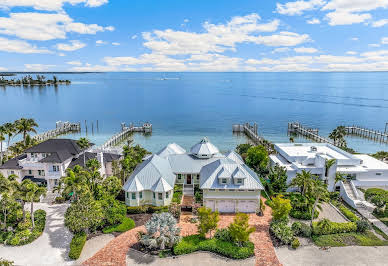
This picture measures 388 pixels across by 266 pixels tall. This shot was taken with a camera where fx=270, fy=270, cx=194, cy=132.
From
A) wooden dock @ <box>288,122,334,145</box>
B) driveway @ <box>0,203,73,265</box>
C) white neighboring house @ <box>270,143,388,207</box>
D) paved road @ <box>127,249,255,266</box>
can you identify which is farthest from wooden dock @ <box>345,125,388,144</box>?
driveway @ <box>0,203,73,265</box>

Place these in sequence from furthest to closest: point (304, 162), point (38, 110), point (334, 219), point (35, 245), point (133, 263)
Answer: point (38, 110) < point (304, 162) < point (334, 219) < point (35, 245) < point (133, 263)

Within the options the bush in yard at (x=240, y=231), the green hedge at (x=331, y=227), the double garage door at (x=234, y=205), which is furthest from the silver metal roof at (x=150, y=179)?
the green hedge at (x=331, y=227)

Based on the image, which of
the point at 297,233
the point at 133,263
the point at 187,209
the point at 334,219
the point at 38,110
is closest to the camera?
the point at 133,263

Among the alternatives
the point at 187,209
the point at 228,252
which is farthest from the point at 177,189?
the point at 228,252

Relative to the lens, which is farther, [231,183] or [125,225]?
[231,183]

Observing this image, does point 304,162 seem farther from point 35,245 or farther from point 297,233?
point 35,245

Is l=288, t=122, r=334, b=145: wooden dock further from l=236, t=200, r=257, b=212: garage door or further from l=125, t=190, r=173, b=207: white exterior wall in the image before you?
l=125, t=190, r=173, b=207: white exterior wall

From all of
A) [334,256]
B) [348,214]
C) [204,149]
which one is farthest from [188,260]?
[204,149]
